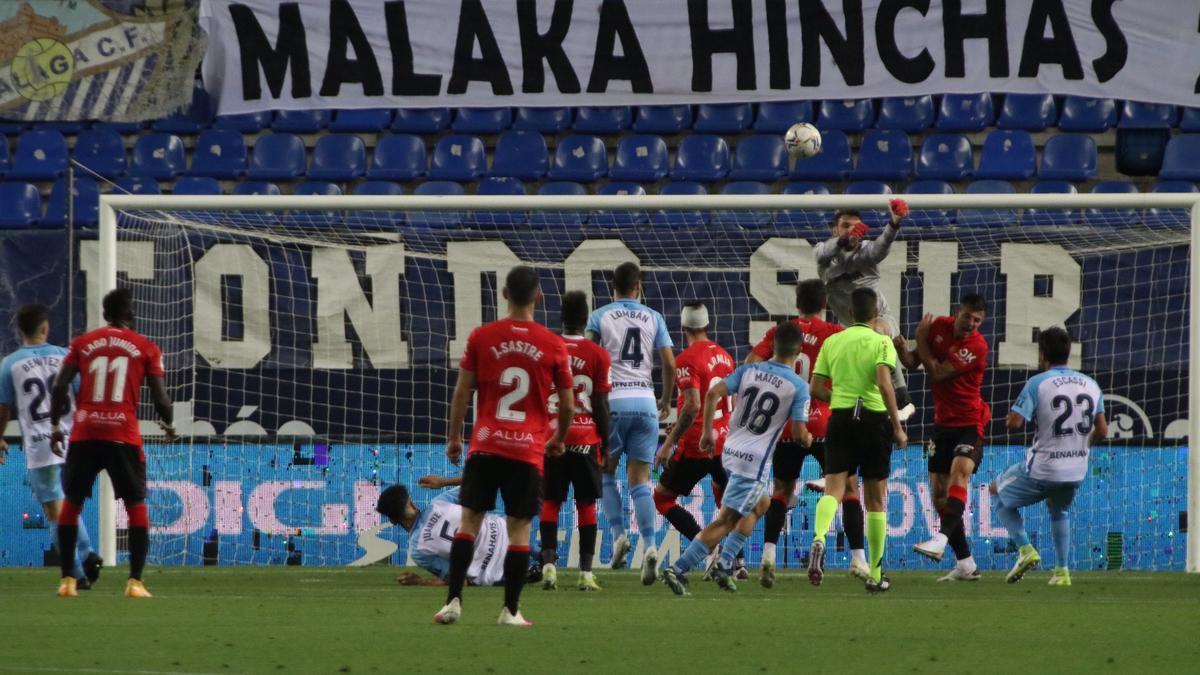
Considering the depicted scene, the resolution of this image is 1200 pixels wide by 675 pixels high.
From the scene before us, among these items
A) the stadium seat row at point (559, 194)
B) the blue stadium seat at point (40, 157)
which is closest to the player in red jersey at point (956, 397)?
the stadium seat row at point (559, 194)

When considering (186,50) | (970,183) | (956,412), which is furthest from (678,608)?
(186,50)

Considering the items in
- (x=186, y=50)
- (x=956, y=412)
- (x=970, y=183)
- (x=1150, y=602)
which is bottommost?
(x=1150, y=602)

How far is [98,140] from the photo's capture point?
58.2 ft

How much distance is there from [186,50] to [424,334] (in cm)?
520

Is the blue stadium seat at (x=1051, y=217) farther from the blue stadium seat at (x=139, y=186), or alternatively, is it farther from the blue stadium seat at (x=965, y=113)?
the blue stadium seat at (x=139, y=186)

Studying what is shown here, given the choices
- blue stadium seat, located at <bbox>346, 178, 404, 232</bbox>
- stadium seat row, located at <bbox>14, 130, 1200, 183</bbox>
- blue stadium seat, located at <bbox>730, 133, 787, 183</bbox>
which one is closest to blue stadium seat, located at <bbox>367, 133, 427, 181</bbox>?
stadium seat row, located at <bbox>14, 130, 1200, 183</bbox>

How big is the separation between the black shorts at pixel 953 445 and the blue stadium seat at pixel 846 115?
5.86 metres

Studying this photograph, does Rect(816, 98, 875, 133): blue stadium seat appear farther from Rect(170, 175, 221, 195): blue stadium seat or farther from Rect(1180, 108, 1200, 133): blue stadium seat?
Rect(170, 175, 221, 195): blue stadium seat

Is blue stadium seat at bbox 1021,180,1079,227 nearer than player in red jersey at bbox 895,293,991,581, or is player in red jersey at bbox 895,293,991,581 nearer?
player in red jersey at bbox 895,293,991,581

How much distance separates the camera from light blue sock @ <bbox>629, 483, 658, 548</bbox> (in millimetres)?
10633

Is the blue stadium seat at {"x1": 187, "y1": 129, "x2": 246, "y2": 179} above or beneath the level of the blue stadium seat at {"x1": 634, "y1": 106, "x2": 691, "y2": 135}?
beneath

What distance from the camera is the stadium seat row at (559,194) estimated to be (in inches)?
566

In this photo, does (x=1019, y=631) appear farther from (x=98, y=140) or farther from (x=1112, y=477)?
(x=98, y=140)

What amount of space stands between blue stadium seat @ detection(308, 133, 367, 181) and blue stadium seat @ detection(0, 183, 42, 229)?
8.82 ft
